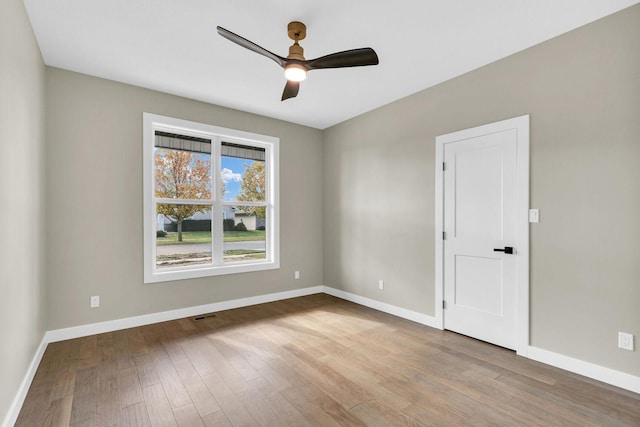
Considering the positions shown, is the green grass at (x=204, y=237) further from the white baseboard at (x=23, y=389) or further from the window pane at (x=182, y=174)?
the white baseboard at (x=23, y=389)

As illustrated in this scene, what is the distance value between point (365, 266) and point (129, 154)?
3.36m

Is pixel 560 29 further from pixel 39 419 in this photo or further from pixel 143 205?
pixel 39 419

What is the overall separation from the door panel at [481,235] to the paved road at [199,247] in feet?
8.89

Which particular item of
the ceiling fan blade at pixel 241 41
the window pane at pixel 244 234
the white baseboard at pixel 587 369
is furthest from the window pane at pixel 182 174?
the white baseboard at pixel 587 369

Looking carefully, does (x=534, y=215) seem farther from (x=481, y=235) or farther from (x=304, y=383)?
(x=304, y=383)

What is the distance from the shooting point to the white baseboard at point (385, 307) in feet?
12.0

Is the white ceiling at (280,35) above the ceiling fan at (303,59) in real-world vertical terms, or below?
above

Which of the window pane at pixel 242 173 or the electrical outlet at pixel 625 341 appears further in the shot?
the window pane at pixel 242 173

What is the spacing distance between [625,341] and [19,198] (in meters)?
4.52

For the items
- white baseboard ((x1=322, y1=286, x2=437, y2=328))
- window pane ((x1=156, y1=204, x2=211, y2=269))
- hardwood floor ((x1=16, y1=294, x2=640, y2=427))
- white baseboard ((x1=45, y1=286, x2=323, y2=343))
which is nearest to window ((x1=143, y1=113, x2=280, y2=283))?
window pane ((x1=156, y1=204, x2=211, y2=269))

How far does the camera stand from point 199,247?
4.17 metres

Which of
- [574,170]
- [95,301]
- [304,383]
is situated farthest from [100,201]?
[574,170]

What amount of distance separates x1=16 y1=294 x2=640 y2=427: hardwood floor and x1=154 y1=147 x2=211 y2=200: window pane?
168 centimetres

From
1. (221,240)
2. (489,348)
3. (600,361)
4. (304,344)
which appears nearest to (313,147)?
(221,240)
